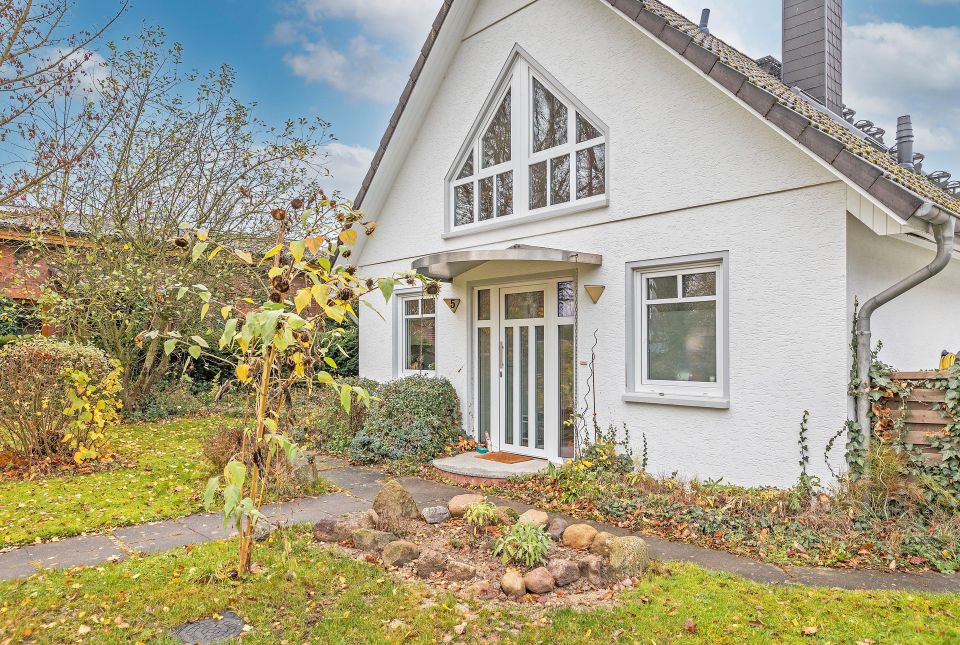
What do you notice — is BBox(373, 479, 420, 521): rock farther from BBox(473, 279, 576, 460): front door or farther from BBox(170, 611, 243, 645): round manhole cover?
BBox(473, 279, 576, 460): front door

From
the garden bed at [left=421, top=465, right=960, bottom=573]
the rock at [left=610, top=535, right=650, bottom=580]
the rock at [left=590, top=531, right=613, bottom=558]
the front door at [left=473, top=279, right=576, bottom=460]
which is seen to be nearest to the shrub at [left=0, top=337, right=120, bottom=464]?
the front door at [left=473, top=279, right=576, bottom=460]

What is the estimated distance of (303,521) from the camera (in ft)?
19.2

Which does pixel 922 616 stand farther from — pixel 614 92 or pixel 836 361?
pixel 614 92

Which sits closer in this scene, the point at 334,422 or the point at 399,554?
the point at 399,554

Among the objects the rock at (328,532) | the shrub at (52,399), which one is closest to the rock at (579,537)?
the rock at (328,532)

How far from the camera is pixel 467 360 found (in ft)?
32.0

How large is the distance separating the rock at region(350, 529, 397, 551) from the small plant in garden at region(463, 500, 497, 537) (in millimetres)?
721

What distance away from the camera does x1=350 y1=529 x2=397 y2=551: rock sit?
4.96 m

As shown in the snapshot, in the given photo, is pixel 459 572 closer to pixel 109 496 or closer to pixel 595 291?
pixel 595 291

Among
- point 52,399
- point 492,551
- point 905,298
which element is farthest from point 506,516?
point 52,399

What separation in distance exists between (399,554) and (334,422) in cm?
633

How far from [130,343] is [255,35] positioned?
7.20 metres

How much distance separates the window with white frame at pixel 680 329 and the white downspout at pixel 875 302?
4.29 feet

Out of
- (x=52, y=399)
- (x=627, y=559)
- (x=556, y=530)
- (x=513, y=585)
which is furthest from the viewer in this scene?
(x=52, y=399)
